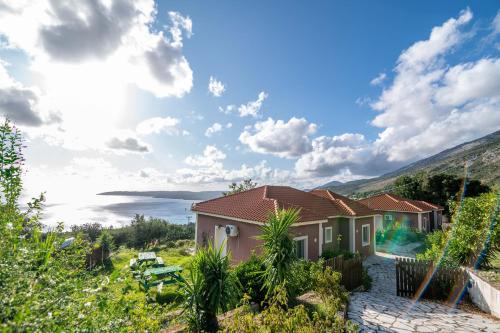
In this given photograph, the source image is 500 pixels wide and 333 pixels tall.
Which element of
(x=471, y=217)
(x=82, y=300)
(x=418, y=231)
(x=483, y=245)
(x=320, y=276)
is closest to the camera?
(x=82, y=300)

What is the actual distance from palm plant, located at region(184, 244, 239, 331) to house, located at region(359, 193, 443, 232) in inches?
1004

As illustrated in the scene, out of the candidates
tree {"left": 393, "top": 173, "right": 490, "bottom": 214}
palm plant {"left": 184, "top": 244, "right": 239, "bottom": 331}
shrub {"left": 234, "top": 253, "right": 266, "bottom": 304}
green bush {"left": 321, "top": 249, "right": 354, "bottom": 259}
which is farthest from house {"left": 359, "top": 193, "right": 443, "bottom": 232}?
palm plant {"left": 184, "top": 244, "right": 239, "bottom": 331}

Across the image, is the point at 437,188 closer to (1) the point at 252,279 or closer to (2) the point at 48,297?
(1) the point at 252,279

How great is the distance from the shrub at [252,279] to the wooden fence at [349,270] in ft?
10.2

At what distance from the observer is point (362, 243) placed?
61.4 ft

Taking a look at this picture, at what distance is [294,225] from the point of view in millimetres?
13266

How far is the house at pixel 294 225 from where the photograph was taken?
14086mm

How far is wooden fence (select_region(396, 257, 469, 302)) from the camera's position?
9492 millimetres

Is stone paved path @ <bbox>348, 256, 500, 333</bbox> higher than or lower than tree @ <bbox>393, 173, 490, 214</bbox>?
lower

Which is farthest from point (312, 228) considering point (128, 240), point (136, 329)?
point (128, 240)

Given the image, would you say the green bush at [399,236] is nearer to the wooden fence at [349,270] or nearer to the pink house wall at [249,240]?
the pink house wall at [249,240]

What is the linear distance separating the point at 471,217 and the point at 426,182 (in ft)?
107

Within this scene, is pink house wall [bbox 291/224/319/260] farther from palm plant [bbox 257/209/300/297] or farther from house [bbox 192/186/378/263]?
palm plant [bbox 257/209/300/297]

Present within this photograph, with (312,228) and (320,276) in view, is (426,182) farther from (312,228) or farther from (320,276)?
(320,276)
